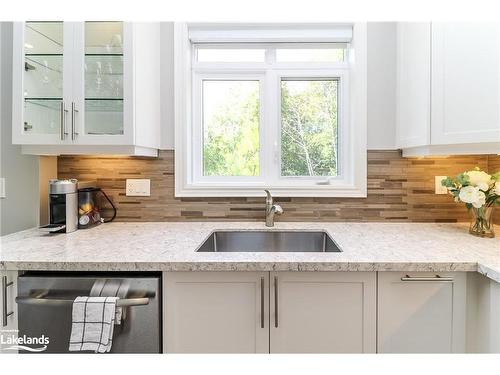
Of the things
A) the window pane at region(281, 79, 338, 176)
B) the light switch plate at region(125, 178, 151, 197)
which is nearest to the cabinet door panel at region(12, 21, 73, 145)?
the light switch plate at region(125, 178, 151, 197)

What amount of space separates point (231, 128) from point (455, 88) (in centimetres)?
121

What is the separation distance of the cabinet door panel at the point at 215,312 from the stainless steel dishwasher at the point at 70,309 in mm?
56

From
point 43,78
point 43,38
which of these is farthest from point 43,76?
point 43,38

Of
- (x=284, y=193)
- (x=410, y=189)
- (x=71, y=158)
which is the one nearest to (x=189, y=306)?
(x=284, y=193)

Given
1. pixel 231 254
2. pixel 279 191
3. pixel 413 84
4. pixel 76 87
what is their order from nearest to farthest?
1. pixel 231 254
2. pixel 76 87
3. pixel 413 84
4. pixel 279 191

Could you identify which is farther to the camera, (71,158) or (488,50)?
(71,158)

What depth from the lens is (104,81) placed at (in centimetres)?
147

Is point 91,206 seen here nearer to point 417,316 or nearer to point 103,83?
point 103,83

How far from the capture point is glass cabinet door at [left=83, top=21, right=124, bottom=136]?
4.80ft

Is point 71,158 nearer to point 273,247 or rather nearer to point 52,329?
point 52,329

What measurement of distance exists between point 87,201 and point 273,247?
42.4 inches

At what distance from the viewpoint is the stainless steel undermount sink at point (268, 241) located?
1.64 m

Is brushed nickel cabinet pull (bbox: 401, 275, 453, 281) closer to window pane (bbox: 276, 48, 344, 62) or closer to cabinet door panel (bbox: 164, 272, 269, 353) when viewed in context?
cabinet door panel (bbox: 164, 272, 269, 353)
